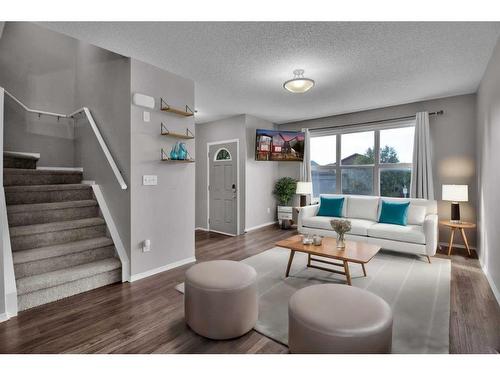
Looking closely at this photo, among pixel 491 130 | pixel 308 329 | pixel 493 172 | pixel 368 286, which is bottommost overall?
pixel 368 286

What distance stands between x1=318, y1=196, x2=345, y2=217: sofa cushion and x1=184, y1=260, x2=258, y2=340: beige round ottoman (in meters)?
3.15

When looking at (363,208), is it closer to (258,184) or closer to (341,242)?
(341,242)

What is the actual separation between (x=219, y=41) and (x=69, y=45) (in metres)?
3.56

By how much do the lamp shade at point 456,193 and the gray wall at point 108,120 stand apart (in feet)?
14.7

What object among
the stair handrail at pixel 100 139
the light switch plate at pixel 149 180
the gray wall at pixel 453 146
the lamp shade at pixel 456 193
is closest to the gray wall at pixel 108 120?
the stair handrail at pixel 100 139

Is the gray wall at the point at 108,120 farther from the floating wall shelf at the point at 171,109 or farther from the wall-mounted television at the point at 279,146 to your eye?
the wall-mounted television at the point at 279,146

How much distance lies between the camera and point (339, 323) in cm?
140

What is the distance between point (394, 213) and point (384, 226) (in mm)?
296

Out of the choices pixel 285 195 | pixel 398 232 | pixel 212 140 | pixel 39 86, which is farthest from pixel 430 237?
pixel 39 86

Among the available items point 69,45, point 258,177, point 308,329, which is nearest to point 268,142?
point 258,177
